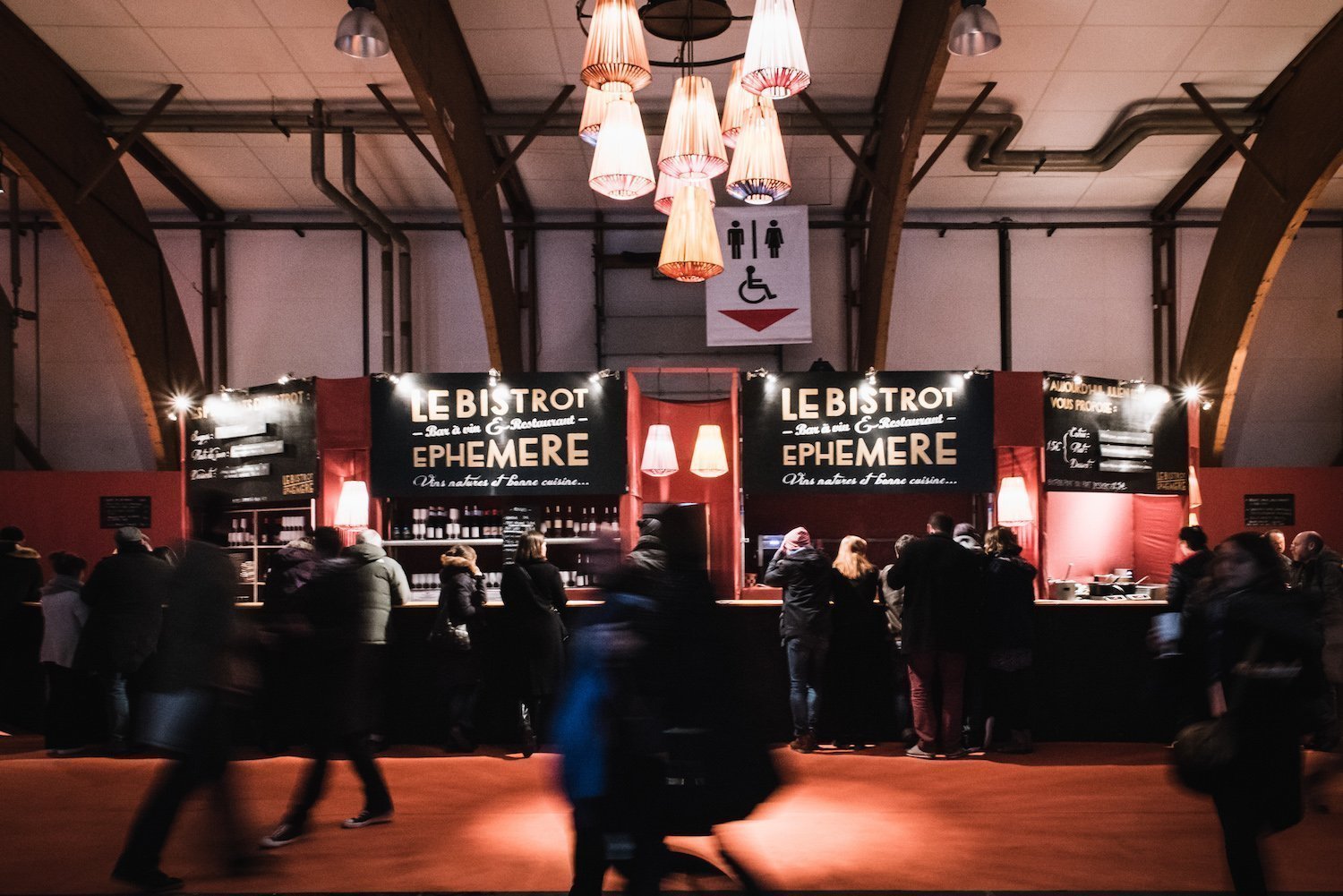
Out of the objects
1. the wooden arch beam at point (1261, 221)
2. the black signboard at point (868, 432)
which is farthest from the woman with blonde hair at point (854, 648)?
the wooden arch beam at point (1261, 221)

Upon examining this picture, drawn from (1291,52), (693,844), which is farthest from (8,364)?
(1291,52)

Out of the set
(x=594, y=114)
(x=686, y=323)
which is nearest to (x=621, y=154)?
(x=594, y=114)

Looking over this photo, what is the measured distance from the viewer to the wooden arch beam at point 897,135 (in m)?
8.56

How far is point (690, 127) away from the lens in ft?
16.3

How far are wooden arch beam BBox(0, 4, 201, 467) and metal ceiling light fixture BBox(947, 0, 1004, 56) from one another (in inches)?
314

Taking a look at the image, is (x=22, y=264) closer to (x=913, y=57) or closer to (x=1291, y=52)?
(x=913, y=57)

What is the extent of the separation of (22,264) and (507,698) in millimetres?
9533

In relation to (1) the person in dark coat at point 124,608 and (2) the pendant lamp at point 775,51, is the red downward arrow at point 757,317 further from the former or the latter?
(2) the pendant lamp at point 775,51

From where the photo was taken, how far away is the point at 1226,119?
1039 cm

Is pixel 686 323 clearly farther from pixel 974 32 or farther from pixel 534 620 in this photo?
pixel 534 620

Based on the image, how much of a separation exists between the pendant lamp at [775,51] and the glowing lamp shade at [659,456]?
4712 mm

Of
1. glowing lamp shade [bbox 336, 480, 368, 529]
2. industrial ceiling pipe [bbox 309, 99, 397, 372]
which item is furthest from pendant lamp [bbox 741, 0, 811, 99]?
industrial ceiling pipe [bbox 309, 99, 397, 372]

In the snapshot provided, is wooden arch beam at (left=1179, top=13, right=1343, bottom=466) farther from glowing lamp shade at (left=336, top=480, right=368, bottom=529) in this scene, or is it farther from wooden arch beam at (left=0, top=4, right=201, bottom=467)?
wooden arch beam at (left=0, top=4, right=201, bottom=467)

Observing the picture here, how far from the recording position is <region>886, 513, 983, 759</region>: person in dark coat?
6.70 m
